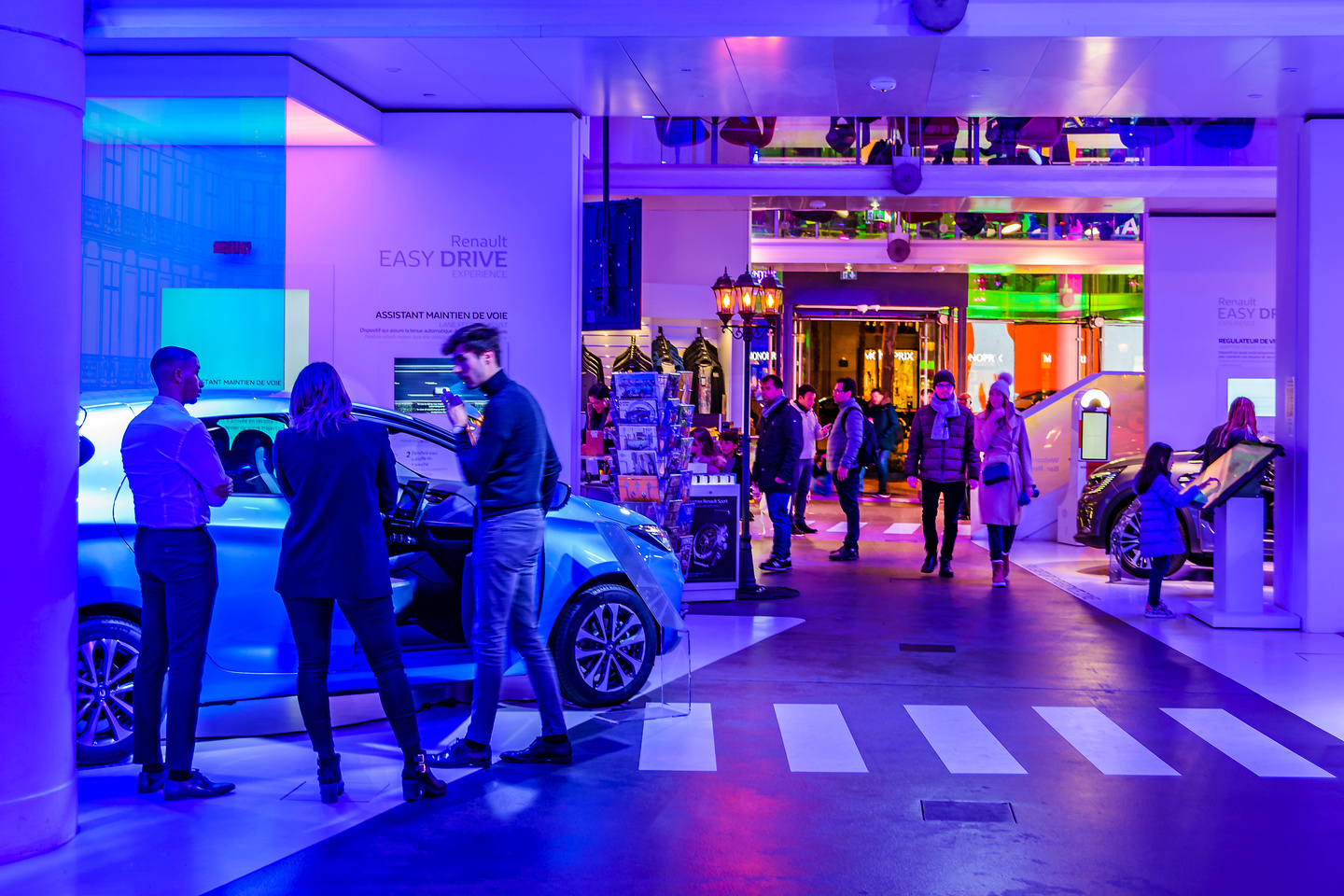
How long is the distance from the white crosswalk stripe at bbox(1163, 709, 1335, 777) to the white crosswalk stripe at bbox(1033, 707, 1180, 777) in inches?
14.4

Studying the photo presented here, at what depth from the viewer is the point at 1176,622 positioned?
8820mm

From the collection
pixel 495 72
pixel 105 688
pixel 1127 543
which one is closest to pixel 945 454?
pixel 1127 543

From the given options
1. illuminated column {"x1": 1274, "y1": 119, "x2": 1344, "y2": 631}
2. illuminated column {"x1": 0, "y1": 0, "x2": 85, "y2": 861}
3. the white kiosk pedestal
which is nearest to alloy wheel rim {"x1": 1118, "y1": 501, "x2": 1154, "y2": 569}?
the white kiosk pedestal

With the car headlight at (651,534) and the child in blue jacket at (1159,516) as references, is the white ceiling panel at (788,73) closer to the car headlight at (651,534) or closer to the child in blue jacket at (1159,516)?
the car headlight at (651,534)

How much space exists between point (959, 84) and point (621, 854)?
5.69m

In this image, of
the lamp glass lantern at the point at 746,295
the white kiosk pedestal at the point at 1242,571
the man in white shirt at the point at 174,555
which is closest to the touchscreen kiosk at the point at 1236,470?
the white kiosk pedestal at the point at 1242,571

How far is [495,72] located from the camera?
771 centimetres

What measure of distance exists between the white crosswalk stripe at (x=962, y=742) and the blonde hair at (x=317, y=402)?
291 cm

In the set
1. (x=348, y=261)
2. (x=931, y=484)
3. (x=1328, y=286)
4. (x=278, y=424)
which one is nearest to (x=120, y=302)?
(x=348, y=261)

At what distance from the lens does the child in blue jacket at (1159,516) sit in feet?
29.7

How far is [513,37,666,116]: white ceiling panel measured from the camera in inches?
278

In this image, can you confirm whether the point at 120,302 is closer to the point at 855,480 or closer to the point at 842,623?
the point at 842,623

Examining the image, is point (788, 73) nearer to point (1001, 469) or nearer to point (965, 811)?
point (1001, 469)

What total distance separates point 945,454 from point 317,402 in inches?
291
